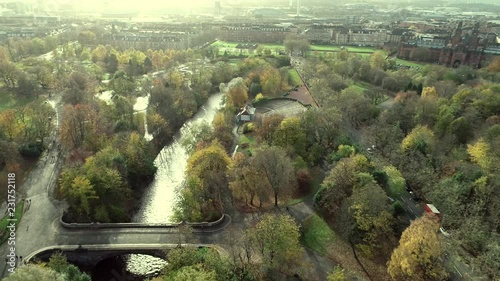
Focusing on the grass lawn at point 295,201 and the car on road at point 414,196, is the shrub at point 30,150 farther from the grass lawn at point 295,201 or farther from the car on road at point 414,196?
the car on road at point 414,196

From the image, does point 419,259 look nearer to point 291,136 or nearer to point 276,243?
point 276,243

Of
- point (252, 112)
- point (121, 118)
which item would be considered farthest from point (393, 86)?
point (121, 118)

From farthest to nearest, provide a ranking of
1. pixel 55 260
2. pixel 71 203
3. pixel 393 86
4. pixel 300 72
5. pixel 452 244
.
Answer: pixel 300 72 < pixel 393 86 < pixel 71 203 < pixel 452 244 < pixel 55 260

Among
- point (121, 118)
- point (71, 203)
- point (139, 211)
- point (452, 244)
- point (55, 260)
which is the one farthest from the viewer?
point (121, 118)

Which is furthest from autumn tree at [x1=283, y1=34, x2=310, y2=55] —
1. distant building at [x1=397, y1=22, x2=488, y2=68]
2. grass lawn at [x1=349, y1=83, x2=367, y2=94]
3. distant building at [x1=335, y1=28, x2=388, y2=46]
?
grass lawn at [x1=349, y1=83, x2=367, y2=94]

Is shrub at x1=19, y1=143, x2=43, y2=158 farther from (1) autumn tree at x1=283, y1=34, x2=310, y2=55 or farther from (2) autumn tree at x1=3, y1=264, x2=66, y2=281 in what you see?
(1) autumn tree at x1=283, y1=34, x2=310, y2=55

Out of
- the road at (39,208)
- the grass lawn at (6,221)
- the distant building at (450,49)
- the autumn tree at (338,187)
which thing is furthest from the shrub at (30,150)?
the distant building at (450,49)

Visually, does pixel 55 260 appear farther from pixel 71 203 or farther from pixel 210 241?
pixel 210 241
